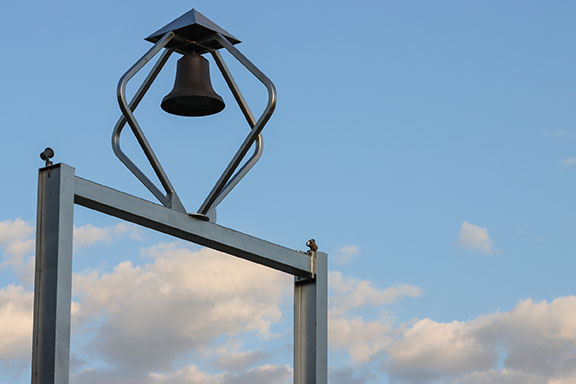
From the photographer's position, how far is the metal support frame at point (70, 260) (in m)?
11.9

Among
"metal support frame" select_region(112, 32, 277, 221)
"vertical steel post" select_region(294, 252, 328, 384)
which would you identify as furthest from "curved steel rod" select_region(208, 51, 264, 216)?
"vertical steel post" select_region(294, 252, 328, 384)

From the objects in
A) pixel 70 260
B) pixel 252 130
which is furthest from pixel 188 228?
pixel 70 260

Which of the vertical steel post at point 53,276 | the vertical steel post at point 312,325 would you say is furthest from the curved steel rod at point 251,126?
the vertical steel post at point 53,276

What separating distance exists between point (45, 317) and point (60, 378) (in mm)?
621

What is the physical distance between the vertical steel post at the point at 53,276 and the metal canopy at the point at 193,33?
8.88 feet

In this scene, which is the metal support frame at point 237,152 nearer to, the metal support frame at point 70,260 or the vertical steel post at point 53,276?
the metal support frame at point 70,260

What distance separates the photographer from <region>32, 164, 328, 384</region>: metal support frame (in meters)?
11.9

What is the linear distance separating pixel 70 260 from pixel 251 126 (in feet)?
11.0

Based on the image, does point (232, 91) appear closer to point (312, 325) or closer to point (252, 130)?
point (252, 130)

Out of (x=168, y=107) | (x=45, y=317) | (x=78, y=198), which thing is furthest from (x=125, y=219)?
(x=168, y=107)

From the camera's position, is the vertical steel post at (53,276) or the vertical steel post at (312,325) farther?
the vertical steel post at (312,325)

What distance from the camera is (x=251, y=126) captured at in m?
14.8

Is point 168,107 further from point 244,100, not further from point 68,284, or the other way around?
point 68,284

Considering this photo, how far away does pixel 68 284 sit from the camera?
39.3ft
